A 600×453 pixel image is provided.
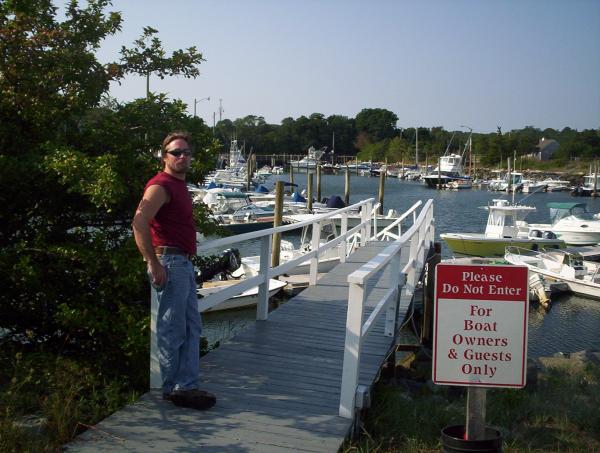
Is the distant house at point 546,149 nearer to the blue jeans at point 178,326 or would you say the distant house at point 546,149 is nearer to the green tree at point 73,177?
the green tree at point 73,177

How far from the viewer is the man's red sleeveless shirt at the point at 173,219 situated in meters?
4.85

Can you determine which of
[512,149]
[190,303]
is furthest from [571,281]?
[512,149]

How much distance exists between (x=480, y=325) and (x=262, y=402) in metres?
1.99

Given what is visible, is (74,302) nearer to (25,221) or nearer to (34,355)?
(34,355)

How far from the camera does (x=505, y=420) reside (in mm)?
6391

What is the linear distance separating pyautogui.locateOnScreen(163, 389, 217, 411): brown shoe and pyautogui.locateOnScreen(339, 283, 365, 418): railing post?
0.99 metres

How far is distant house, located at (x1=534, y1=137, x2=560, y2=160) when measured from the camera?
134 metres

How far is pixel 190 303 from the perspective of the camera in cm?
519

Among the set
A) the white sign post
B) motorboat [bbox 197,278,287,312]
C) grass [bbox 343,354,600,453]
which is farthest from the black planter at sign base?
motorboat [bbox 197,278,287,312]

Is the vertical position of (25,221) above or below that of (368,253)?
above

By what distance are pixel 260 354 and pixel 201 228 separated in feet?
4.44

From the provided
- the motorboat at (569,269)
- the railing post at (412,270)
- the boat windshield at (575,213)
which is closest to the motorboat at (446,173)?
the boat windshield at (575,213)

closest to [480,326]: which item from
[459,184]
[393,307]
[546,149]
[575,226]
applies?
[393,307]

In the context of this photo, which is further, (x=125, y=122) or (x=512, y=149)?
(x=512, y=149)
